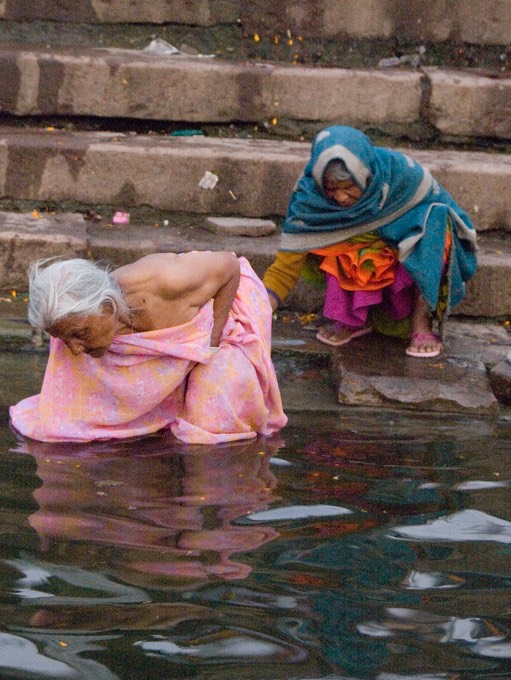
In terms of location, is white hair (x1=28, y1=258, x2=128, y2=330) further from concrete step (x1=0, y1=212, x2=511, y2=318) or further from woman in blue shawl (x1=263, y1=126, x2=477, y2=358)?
concrete step (x1=0, y1=212, x2=511, y2=318)

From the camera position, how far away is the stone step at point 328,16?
270 inches

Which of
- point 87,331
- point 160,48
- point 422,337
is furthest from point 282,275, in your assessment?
point 160,48

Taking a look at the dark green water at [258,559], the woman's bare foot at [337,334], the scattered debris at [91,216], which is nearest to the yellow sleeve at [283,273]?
the woman's bare foot at [337,334]

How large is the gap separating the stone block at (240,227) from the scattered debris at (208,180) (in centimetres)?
20

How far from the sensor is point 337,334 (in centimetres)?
526

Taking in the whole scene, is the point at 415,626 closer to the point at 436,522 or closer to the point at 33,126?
the point at 436,522

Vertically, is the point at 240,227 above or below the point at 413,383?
above

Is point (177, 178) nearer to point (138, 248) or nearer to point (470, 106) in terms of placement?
point (138, 248)

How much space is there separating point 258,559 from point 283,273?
7.47 feet

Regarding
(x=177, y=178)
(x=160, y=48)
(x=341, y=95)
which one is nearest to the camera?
(x=177, y=178)

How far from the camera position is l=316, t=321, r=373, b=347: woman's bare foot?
17.2 feet

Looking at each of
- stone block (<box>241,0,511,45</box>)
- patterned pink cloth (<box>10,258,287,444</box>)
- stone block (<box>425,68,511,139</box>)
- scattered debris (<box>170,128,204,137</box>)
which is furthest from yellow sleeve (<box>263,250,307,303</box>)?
stone block (<box>241,0,511,45</box>)

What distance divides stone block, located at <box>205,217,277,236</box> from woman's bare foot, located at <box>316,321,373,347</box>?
73 cm

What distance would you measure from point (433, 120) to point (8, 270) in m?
2.61
